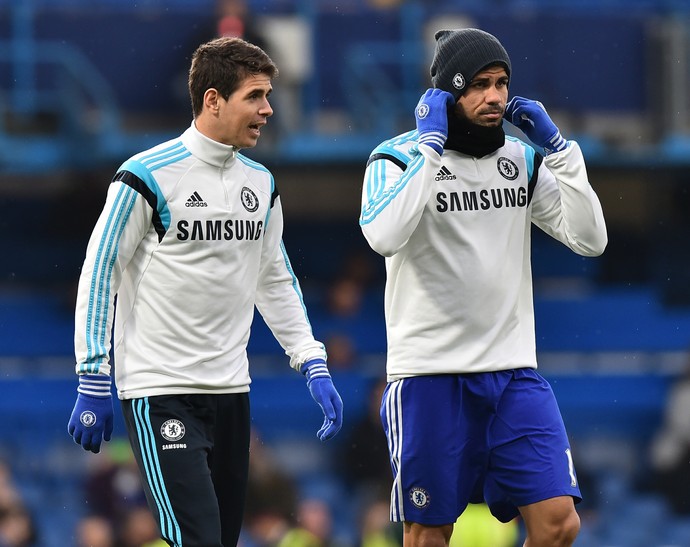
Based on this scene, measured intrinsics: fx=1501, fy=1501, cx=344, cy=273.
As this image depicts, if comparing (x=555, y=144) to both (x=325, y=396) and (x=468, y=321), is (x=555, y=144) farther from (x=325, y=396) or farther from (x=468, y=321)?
(x=325, y=396)

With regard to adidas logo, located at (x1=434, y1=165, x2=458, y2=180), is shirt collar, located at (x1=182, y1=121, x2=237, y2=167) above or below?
above

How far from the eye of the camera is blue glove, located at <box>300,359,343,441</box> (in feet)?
14.0

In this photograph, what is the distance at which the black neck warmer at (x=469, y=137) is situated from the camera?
4.22 m

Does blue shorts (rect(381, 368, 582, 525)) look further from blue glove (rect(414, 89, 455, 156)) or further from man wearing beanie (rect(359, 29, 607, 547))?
blue glove (rect(414, 89, 455, 156))

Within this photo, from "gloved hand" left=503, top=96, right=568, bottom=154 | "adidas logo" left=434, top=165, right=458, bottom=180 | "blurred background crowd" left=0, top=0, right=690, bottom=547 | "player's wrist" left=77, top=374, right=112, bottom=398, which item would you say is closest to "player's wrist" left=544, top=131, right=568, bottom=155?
"gloved hand" left=503, top=96, right=568, bottom=154

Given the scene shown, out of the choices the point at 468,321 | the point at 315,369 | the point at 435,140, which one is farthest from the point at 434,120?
the point at 315,369

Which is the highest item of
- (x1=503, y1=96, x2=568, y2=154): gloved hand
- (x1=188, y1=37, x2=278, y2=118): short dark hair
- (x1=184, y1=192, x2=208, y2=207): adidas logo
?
(x1=188, y1=37, x2=278, y2=118): short dark hair

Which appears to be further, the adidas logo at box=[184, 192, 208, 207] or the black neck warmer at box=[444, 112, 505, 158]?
the black neck warmer at box=[444, 112, 505, 158]

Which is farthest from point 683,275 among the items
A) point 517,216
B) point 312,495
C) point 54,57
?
point 517,216

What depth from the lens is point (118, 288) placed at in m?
4.09

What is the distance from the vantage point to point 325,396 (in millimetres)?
4273

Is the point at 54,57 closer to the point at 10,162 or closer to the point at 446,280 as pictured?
the point at 10,162

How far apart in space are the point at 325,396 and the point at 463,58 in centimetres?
103

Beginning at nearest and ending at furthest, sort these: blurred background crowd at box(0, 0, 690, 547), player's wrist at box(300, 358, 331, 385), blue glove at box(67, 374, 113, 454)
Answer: blue glove at box(67, 374, 113, 454) < player's wrist at box(300, 358, 331, 385) < blurred background crowd at box(0, 0, 690, 547)
